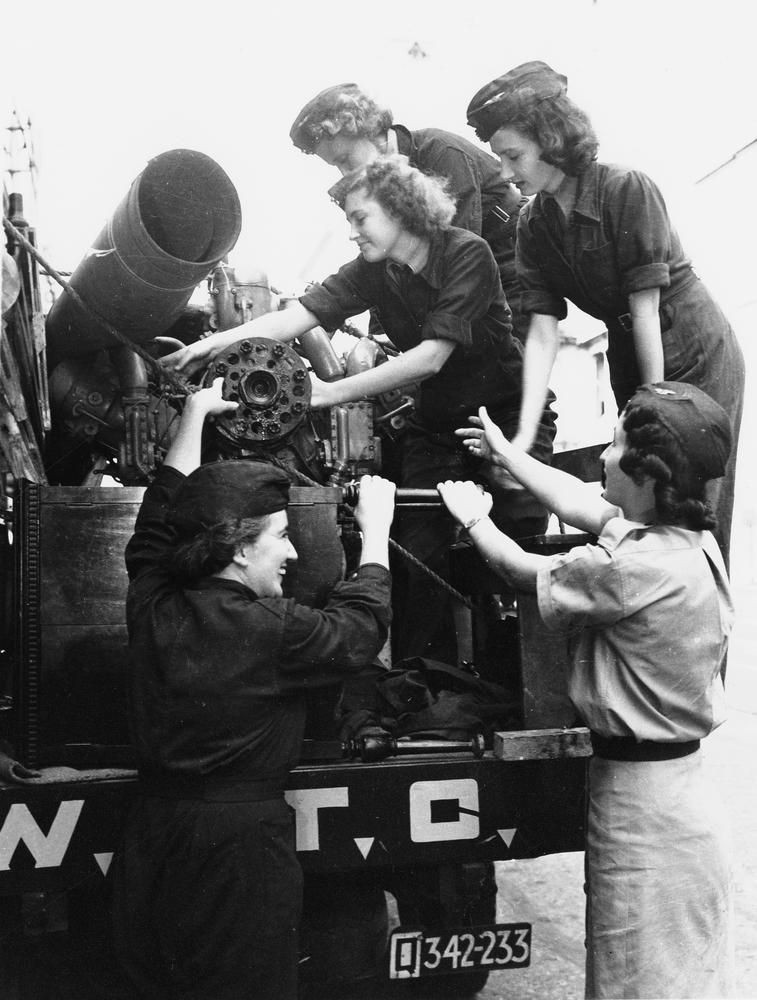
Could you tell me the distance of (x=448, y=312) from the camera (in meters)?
2.74

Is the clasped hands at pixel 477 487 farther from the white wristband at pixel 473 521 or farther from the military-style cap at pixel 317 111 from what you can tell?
the military-style cap at pixel 317 111

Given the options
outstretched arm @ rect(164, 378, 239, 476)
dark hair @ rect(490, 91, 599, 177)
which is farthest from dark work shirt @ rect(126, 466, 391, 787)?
dark hair @ rect(490, 91, 599, 177)

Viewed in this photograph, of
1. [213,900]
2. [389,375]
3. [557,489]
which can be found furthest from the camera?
[389,375]

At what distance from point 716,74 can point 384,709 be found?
2074 mm

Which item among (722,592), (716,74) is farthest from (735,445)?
(716,74)

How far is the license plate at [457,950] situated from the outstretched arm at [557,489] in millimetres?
868

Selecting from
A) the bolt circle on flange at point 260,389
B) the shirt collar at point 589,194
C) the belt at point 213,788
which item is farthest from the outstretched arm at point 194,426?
the shirt collar at point 589,194

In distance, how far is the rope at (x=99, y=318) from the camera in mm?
2256

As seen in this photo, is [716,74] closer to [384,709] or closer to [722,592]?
[722,592]

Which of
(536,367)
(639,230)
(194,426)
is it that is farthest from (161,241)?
(639,230)

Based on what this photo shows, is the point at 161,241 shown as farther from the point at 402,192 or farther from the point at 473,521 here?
the point at 473,521

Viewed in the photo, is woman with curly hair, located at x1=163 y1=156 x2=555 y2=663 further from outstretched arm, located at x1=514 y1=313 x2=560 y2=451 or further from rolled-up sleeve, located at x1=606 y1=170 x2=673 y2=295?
rolled-up sleeve, located at x1=606 y1=170 x2=673 y2=295

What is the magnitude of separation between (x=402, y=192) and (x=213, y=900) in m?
1.90

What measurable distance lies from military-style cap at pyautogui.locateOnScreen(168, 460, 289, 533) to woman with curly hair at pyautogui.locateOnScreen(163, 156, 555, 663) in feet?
3.03
